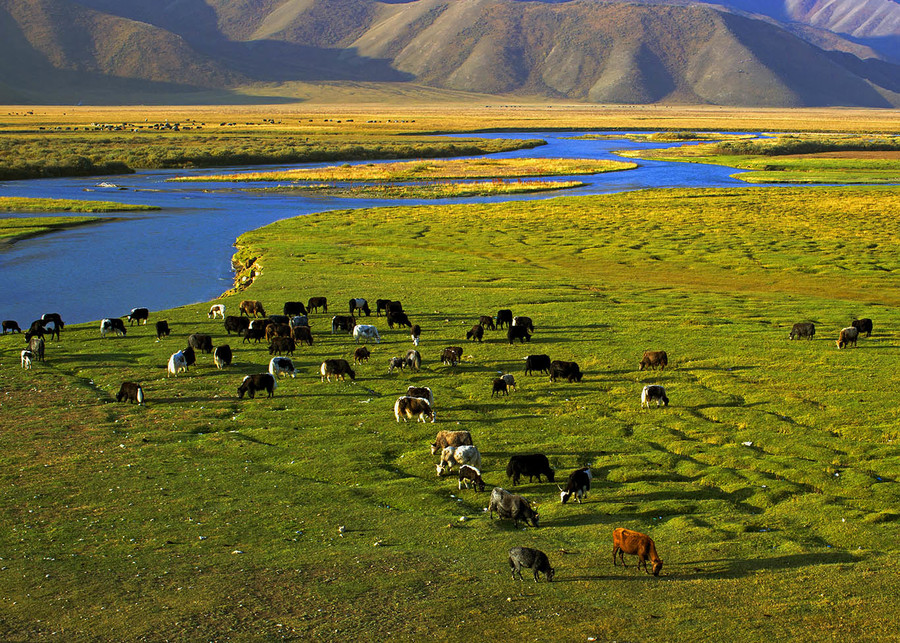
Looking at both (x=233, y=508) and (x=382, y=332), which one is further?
(x=382, y=332)

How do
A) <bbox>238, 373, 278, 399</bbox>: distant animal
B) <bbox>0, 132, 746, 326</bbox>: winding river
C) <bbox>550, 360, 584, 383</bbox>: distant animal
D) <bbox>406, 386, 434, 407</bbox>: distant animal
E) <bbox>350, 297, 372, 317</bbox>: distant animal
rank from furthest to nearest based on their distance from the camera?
<bbox>0, 132, 746, 326</bbox>: winding river
<bbox>350, 297, 372, 317</bbox>: distant animal
<bbox>550, 360, 584, 383</bbox>: distant animal
<bbox>238, 373, 278, 399</bbox>: distant animal
<bbox>406, 386, 434, 407</bbox>: distant animal

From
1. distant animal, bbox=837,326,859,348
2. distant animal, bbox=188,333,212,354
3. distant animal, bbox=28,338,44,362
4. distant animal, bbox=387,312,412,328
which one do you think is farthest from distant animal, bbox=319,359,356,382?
distant animal, bbox=837,326,859,348

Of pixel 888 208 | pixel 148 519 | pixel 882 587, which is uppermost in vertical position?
pixel 888 208

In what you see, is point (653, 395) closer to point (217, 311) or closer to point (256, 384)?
point (256, 384)

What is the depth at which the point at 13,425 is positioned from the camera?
2320cm

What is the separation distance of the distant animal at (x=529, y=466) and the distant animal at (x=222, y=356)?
13098 millimetres

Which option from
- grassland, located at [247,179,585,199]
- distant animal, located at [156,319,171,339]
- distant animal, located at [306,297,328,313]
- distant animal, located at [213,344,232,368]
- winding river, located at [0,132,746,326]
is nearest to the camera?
distant animal, located at [213,344,232,368]

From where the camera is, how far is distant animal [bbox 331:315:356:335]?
3378 centimetres

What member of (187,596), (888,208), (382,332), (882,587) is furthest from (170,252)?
(888,208)

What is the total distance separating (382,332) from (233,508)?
1672cm

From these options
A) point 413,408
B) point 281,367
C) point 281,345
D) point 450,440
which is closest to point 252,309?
point 281,345

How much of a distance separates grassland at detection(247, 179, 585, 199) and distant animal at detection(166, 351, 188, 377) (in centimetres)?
6817

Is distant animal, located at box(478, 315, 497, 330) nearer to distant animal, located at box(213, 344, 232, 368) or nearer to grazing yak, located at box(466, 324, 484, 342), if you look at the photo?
grazing yak, located at box(466, 324, 484, 342)

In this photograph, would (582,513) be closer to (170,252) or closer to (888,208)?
(170,252)
